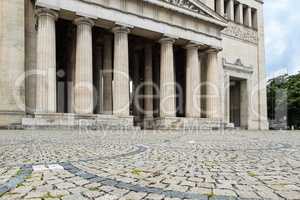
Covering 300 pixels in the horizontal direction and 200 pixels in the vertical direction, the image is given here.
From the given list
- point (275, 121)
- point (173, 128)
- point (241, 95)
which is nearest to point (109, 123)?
point (173, 128)

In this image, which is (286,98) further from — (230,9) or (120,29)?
(120,29)

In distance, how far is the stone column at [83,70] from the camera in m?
24.9

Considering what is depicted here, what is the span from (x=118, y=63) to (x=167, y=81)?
5.40m

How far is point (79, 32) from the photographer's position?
25500mm

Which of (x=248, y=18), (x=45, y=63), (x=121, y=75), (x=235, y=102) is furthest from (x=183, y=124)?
(x=248, y=18)

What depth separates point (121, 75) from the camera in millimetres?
27141

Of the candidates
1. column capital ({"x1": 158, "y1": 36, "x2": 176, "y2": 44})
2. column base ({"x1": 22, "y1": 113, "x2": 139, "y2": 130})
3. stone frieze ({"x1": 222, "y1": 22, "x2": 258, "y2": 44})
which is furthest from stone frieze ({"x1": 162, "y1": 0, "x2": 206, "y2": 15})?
column base ({"x1": 22, "y1": 113, "x2": 139, "y2": 130})

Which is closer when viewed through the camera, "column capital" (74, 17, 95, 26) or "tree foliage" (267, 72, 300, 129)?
"column capital" (74, 17, 95, 26)

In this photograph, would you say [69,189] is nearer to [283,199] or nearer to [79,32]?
[283,199]

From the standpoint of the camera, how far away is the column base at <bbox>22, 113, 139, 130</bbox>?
21562 mm

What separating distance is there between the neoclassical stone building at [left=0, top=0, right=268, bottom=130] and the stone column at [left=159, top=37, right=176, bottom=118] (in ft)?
0.30

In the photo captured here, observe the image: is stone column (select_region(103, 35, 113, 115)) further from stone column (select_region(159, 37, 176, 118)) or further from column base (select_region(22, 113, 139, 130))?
column base (select_region(22, 113, 139, 130))

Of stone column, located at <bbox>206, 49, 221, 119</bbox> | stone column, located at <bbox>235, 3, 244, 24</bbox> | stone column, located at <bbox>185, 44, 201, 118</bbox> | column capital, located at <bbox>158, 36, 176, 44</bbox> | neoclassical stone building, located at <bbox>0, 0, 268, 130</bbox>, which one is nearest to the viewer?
neoclassical stone building, located at <bbox>0, 0, 268, 130</bbox>

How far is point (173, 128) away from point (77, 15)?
1180 centimetres
